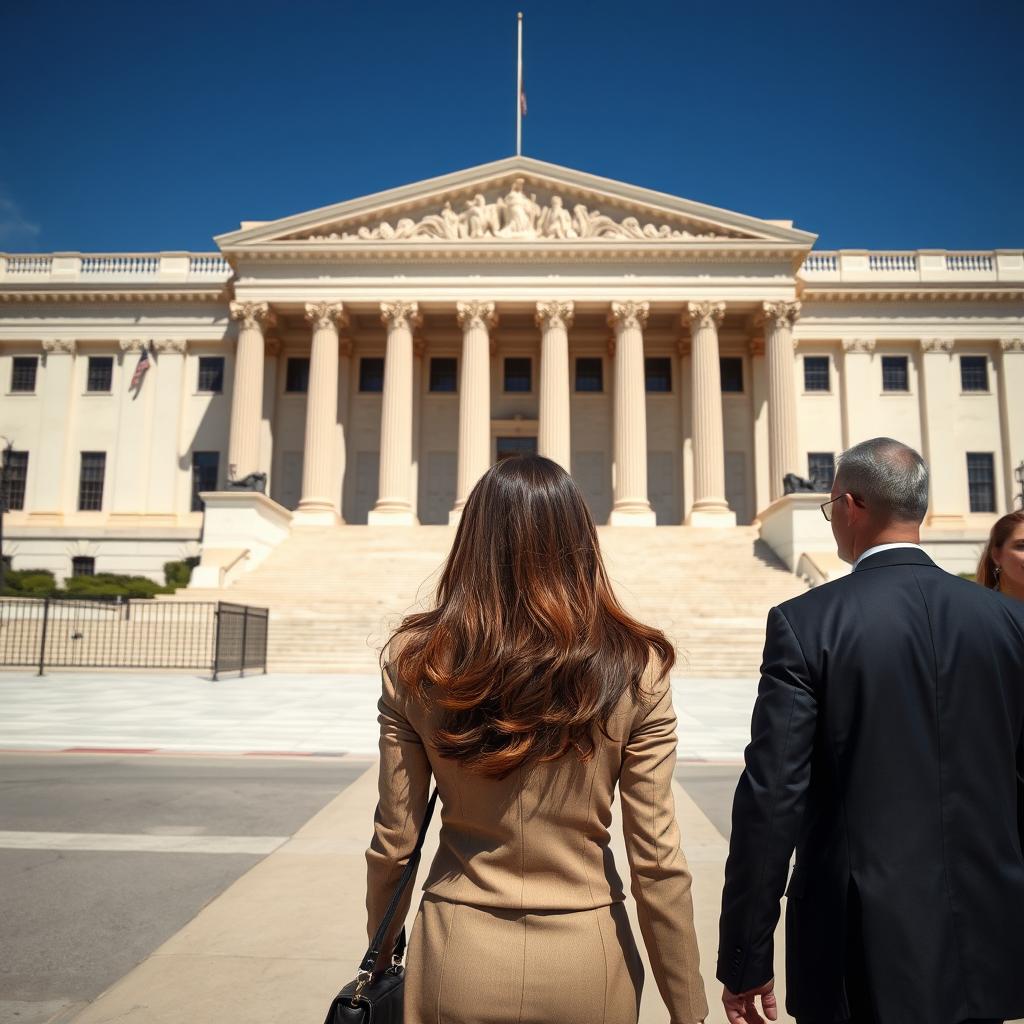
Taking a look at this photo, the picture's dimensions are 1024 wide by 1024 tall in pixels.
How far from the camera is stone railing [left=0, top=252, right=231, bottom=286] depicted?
45.2m

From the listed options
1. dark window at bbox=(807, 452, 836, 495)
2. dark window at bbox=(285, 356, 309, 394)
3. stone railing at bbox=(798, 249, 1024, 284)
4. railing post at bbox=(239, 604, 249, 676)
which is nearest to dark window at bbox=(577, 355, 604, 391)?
stone railing at bbox=(798, 249, 1024, 284)

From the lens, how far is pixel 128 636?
73.6ft

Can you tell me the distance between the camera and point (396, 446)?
127 feet

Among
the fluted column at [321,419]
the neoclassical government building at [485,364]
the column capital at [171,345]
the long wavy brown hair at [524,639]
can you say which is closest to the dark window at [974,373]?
the neoclassical government building at [485,364]

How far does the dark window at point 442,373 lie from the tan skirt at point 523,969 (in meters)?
44.0

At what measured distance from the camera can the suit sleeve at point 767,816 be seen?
2.39 m

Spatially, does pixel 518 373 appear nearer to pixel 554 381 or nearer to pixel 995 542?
pixel 554 381

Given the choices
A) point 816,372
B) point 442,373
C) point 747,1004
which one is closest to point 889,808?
point 747,1004

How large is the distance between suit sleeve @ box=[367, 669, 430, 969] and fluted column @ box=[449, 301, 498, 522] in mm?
35315

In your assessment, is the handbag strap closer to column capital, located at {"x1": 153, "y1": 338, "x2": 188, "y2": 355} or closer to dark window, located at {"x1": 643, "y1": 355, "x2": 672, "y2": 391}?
dark window, located at {"x1": 643, "y1": 355, "x2": 672, "y2": 391}

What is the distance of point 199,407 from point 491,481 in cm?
4545

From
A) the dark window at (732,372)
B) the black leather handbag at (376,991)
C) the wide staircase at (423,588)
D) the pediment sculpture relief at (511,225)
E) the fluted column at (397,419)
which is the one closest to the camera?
the black leather handbag at (376,991)

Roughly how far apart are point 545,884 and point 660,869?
295 mm

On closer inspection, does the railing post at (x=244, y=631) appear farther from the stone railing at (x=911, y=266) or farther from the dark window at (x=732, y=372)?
the stone railing at (x=911, y=266)
